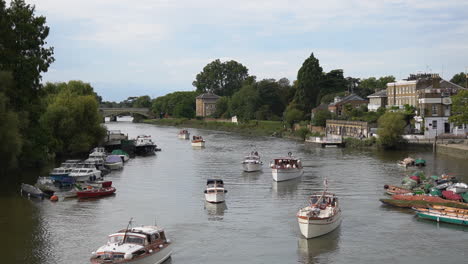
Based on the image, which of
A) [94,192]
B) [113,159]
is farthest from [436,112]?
[94,192]

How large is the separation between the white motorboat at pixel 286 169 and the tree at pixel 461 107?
31079 millimetres

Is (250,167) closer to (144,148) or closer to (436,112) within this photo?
(144,148)

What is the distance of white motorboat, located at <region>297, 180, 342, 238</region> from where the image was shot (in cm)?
3284

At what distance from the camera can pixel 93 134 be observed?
3140 inches

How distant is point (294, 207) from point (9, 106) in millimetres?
27545

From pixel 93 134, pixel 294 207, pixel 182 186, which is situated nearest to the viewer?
pixel 294 207

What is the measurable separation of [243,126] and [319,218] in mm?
109623

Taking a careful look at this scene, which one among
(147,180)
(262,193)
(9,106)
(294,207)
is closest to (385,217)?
(294,207)

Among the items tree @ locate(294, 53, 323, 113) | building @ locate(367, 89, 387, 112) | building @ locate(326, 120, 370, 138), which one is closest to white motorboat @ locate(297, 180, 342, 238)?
building @ locate(326, 120, 370, 138)

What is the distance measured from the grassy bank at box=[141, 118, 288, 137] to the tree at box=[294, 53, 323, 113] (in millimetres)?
7089

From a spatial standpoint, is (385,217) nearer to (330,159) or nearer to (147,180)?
(147,180)

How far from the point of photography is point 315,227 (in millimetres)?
33094

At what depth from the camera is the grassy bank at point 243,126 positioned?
12625cm

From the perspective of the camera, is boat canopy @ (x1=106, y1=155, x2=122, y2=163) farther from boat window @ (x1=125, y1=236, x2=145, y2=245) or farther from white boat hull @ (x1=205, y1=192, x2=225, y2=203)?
boat window @ (x1=125, y1=236, x2=145, y2=245)
